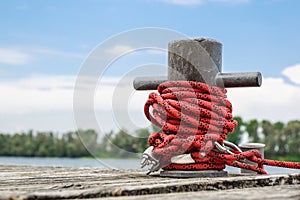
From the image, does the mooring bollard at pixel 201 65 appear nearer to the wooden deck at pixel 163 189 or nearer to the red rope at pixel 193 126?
the red rope at pixel 193 126

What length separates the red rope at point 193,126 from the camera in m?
2.68

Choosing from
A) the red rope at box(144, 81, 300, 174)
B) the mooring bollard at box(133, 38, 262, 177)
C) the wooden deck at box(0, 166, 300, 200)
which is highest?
the mooring bollard at box(133, 38, 262, 177)

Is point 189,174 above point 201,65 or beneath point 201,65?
beneath

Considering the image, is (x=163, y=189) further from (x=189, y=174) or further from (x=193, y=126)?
(x=193, y=126)

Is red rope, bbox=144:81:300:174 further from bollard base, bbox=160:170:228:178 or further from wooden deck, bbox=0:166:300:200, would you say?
wooden deck, bbox=0:166:300:200

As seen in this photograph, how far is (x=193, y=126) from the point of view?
2.71 meters

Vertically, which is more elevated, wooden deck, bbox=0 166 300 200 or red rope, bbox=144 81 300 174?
red rope, bbox=144 81 300 174

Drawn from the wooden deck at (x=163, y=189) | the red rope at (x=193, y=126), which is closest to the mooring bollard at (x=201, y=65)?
the red rope at (x=193, y=126)

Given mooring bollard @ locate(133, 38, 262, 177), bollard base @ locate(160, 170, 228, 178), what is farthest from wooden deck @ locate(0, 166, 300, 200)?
mooring bollard @ locate(133, 38, 262, 177)

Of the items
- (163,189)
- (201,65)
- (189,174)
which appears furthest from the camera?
(201,65)

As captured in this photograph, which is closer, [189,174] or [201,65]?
[189,174]

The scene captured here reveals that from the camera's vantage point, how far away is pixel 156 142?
9.02 feet

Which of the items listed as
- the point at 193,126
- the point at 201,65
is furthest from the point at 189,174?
the point at 201,65

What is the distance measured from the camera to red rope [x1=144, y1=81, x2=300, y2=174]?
268 cm
